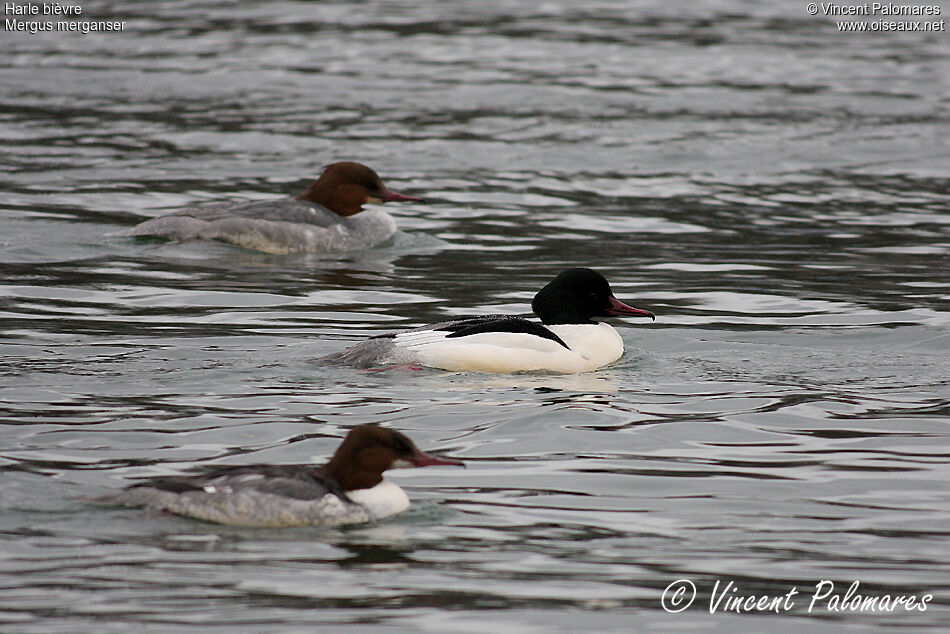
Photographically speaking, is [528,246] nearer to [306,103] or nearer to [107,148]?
[107,148]

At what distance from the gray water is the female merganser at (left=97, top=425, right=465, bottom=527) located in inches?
4.1

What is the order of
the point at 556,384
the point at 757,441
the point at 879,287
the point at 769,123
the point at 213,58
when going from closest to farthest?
the point at 757,441
the point at 556,384
the point at 879,287
the point at 769,123
the point at 213,58

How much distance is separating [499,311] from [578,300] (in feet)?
6.41

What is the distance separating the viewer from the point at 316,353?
11.7 meters

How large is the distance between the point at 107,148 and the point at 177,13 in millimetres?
13217

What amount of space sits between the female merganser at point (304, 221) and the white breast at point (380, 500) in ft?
28.7

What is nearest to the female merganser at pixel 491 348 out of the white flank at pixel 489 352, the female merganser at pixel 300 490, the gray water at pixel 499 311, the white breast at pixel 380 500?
the white flank at pixel 489 352

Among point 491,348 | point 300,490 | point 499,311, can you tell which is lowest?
point 499,311

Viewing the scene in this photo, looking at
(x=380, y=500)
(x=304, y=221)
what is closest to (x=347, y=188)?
(x=304, y=221)

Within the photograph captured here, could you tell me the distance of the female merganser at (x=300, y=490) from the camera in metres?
7.80

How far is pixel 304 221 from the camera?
663 inches

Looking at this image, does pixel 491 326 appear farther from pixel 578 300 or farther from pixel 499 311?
pixel 499 311

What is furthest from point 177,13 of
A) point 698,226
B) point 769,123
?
point 698,226

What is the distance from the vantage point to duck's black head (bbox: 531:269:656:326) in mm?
11938
